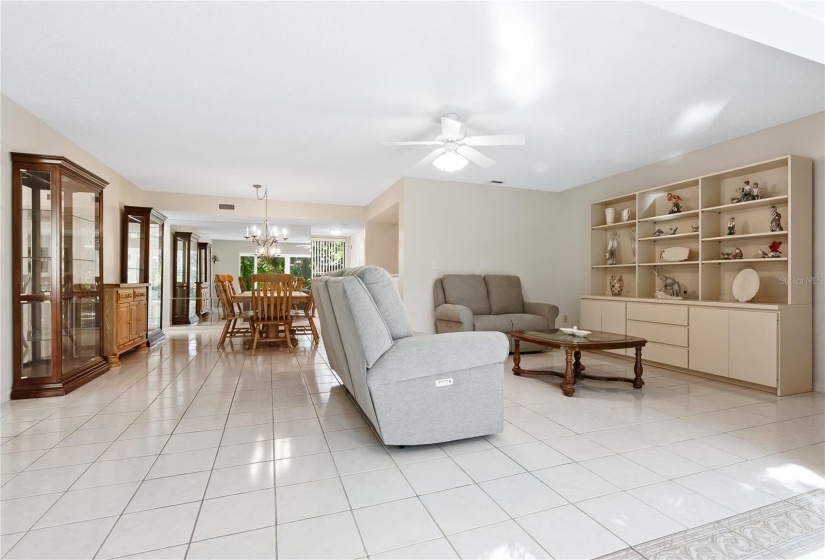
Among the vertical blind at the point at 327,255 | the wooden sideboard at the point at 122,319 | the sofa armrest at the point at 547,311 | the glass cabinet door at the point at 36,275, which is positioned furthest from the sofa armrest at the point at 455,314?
the vertical blind at the point at 327,255

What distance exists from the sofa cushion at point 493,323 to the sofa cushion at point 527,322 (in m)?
0.07

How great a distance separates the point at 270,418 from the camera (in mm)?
2842

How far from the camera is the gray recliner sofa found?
222cm

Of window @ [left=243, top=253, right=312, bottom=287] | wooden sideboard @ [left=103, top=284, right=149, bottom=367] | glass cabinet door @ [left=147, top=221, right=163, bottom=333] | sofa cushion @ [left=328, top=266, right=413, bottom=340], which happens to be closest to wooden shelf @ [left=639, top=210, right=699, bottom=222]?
sofa cushion @ [left=328, top=266, right=413, bottom=340]

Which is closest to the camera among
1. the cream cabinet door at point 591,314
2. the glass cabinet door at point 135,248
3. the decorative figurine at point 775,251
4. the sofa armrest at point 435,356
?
the sofa armrest at point 435,356

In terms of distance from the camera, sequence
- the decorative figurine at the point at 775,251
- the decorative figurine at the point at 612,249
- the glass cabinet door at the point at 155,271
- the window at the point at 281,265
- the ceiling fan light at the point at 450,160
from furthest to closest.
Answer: the window at the point at 281,265 < the glass cabinet door at the point at 155,271 < the decorative figurine at the point at 612,249 < the decorative figurine at the point at 775,251 < the ceiling fan light at the point at 450,160

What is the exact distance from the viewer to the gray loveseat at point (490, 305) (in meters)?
5.16

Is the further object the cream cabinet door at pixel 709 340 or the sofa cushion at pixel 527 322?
the sofa cushion at pixel 527 322

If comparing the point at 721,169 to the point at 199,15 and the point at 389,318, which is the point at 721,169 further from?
the point at 199,15

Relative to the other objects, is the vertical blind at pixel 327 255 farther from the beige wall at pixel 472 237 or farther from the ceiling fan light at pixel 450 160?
the ceiling fan light at pixel 450 160

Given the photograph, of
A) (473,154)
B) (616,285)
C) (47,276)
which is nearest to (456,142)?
(473,154)

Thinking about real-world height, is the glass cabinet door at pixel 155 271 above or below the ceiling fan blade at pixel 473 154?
below

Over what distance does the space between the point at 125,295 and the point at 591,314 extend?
6.03 m

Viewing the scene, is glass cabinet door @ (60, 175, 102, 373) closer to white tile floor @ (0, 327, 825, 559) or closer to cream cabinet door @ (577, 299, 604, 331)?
white tile floor @ (0, 327, 825, 559)
